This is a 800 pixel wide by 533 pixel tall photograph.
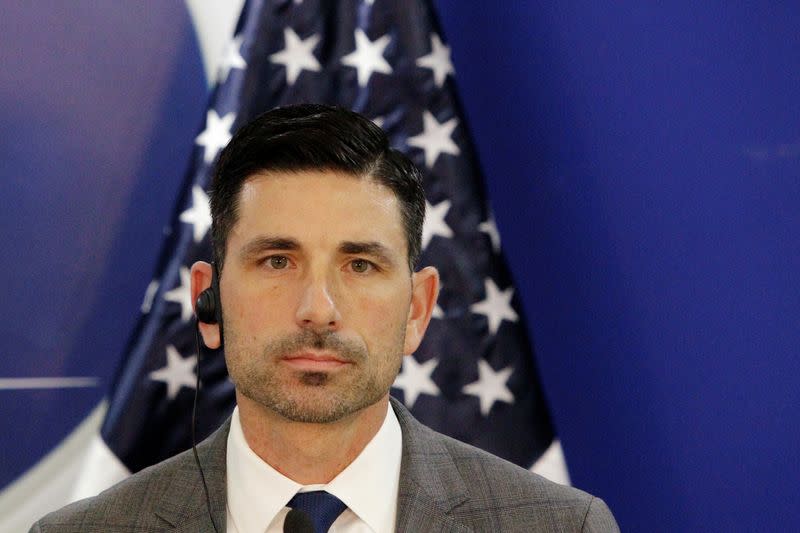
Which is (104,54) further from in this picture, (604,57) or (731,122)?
(731,122)

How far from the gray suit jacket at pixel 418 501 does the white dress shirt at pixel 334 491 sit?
3cm

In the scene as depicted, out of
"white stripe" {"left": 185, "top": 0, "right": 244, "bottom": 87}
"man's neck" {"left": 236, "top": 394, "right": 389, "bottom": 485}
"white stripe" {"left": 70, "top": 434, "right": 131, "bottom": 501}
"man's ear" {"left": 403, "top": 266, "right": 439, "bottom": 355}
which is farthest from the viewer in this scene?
"white stripe" {"left": 185, "top": 0, "right": 244, "bottom": 87}

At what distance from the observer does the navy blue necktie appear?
1.85 m

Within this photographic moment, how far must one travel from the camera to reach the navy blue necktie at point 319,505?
1.85m

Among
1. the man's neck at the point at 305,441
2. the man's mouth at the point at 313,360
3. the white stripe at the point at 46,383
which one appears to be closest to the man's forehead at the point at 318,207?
the man's mouth at the point at 313,360

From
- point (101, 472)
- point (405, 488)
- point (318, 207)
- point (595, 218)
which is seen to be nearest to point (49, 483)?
point (101, 472)

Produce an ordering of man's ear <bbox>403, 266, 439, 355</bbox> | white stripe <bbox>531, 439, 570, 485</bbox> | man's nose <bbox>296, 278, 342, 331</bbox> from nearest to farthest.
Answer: man's nose <bbox>296, 278, 342, 331</bbox> → man's ear <bbox>403, 266, 439, 355</bbox> → white stripe <bbox>531, 439, 570, 485</bbox>

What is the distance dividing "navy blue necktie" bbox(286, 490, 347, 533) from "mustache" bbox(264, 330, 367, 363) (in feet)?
0.88

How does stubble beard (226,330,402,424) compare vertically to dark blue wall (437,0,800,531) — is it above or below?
above

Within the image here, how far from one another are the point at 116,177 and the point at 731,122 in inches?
67.9

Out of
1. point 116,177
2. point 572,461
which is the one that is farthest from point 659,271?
point 116,177

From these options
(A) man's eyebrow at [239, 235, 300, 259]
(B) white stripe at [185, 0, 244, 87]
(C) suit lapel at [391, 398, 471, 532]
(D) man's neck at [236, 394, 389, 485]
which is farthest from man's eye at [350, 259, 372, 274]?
(B) white stripe at [185, 0, 244, 87]

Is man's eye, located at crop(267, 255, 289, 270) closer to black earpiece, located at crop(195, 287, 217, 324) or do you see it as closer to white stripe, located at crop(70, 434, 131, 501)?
black earpiece, located at crop(195, 287, 217, 324)

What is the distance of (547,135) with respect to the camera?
304 cm
